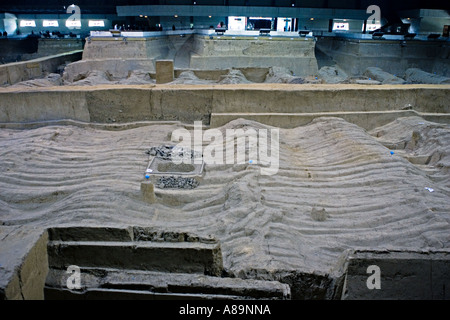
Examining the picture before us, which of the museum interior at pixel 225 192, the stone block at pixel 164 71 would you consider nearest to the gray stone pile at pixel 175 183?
the museum interior at pixel 225 192

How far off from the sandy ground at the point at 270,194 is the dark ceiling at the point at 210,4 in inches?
792

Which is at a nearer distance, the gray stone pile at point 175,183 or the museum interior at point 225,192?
the museum interior at point 225,192

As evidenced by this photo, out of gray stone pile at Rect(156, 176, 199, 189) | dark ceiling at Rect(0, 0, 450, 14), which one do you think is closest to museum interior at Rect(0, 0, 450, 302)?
gray stone pile at Rect(156, 176, 199, 189)

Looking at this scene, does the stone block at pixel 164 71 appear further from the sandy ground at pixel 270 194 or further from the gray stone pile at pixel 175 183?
the gray stone pile at pixel 175 183

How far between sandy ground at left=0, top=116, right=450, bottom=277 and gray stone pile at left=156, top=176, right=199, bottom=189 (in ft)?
0.50

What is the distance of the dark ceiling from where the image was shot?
24.6 meters

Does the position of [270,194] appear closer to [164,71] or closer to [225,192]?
[225,192]

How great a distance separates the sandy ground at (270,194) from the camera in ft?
14.2

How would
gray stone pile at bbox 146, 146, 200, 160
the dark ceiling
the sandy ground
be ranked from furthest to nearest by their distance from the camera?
the dark ceiling → gray stone pile at bbox 146, 146, 200, 160 → the sandy ground

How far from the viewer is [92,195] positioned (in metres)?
5.07

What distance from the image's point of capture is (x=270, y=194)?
528cm

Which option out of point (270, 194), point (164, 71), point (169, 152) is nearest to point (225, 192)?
point (270, 194)

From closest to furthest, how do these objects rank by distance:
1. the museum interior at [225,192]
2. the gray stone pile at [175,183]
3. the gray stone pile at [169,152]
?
1. the museum interior at [225,192]
2. the gray stone pile at [175,183]
3. the gray stone pile at [169,152]

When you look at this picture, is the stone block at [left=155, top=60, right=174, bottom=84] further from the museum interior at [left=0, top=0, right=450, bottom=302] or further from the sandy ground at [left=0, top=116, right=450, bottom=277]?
the sandy ground at [left=0, top=116, right=450, bottom=277]
